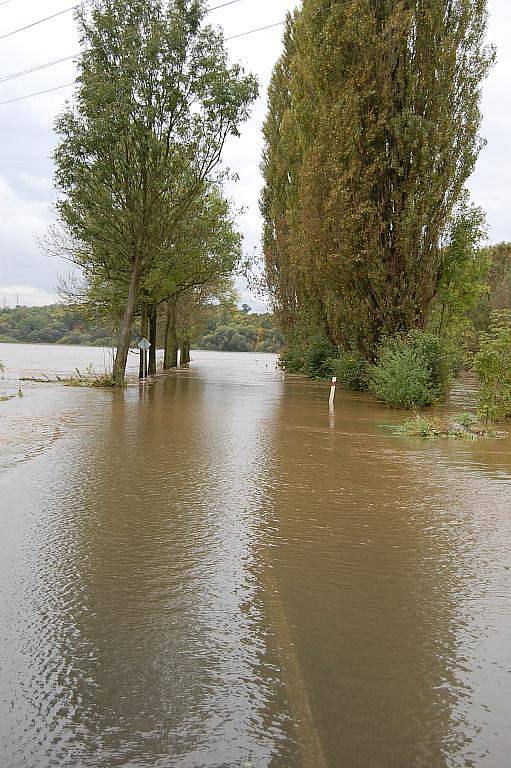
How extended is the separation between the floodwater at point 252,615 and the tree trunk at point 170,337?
1345 inches

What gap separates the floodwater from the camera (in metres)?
3.60

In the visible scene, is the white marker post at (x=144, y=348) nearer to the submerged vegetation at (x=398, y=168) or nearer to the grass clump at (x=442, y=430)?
the submerged vegetation at (x=398, y=168)

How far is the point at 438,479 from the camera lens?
35.9 ft

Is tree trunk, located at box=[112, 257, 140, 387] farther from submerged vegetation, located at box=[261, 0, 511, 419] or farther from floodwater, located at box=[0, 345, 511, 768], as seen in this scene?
floodwater, located at box=[0, 345, 511, 768]

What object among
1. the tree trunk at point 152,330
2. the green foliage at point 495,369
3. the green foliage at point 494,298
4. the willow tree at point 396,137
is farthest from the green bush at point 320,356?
the green foliage at point 494,298

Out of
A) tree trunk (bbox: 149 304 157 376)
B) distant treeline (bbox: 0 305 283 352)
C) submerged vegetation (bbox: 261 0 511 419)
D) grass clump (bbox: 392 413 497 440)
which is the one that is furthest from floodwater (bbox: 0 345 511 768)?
distant treeline (bbox: 0 305 283 352)

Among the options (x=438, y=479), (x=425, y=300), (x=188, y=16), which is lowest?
(x=438, y=479)

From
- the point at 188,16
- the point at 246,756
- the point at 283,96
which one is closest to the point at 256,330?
the point at 283,96

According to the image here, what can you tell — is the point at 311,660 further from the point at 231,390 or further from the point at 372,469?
the point at 231,390

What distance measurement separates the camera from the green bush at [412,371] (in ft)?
73.1

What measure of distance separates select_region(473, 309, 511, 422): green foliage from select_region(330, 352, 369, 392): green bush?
8.04 meters

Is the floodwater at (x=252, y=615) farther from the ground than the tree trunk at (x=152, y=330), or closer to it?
closer to it

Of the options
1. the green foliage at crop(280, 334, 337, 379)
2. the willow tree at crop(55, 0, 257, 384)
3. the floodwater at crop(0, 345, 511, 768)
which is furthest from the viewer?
the green foliage at crop(280, 334, 337, 379)

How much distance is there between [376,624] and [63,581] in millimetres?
2373
